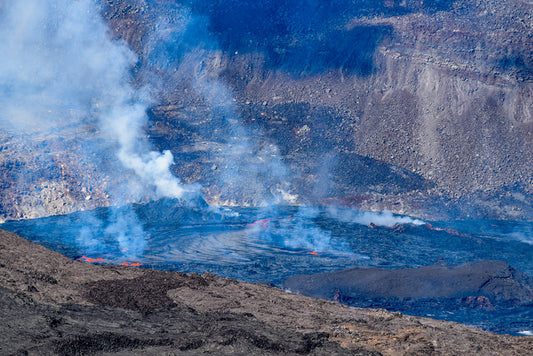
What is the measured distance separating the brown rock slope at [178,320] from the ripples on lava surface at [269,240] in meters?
5.73

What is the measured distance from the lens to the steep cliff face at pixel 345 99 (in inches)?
1230

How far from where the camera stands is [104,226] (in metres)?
23.6

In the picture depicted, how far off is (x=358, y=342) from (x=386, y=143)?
84.9ft

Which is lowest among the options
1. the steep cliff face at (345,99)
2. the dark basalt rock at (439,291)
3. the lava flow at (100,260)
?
the dark basalt rock at (439,291)

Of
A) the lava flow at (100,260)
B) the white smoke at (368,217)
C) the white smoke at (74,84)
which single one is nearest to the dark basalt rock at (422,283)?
the lava flow at (100,260)

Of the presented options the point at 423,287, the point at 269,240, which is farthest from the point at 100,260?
the point at 423,287

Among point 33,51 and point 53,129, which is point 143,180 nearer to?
point 53,129

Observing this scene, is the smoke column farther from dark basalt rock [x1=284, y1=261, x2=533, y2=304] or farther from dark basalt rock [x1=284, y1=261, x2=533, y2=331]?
dark basalt rock [x1=284, y1=261, x2=533, y2=331]

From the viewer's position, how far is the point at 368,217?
2836 centimetres

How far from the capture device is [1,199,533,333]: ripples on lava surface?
1966 centimetres

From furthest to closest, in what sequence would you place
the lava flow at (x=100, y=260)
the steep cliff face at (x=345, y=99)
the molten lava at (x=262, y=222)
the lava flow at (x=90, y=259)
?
1. the steep cliff face at (x=345, y=99)
2. the molten lava at (x=262, y=222)
3. the lava flow at (x=90, y=259)
4. the lava flow at (x=100, y=260)

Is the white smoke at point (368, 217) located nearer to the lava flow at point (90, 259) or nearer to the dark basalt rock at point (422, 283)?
the dark basalt rock at point (422, 283)

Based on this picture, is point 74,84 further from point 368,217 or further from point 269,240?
point 368,217

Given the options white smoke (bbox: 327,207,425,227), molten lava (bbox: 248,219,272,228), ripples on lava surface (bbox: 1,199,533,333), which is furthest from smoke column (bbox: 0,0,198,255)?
white smoke (bbox: 327,207,425,227)
